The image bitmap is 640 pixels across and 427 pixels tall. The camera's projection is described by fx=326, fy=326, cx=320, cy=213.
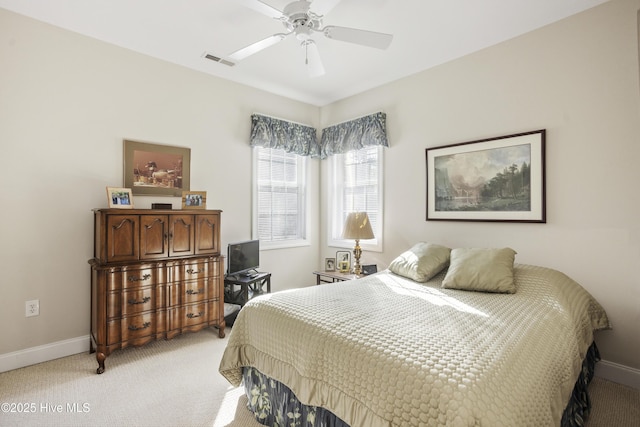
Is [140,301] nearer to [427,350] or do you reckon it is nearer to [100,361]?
[100,361]

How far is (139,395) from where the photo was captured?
7.33 ft

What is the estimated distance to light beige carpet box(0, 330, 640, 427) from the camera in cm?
199

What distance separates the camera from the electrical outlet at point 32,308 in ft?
8.76

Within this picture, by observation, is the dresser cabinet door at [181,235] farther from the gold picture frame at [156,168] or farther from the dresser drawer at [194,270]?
the gold picture frame at [156,168]

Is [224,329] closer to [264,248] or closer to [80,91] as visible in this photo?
[264,248]

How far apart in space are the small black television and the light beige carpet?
94 centimetres

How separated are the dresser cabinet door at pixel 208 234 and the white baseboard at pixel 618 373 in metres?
3.35

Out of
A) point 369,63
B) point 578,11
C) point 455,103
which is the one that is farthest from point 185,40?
point 578,11

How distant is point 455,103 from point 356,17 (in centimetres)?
134

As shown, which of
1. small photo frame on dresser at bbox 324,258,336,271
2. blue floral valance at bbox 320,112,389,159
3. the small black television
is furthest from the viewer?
small photo frame on dresser at bbox 324,258,336,271

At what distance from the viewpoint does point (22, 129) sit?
8.57ft

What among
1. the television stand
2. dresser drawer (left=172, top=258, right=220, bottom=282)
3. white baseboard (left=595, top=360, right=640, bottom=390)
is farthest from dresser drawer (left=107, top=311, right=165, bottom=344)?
white baseboard (left=595, top=360, right=640, bottom=390)

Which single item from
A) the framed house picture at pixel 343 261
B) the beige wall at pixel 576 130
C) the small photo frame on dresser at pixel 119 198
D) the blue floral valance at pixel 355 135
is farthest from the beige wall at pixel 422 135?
the framed house picture at pixel 343 261

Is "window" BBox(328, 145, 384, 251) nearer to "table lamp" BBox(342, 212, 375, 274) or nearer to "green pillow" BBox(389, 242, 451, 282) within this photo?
"table lamp" BBox(342, 212, 375, 274)
